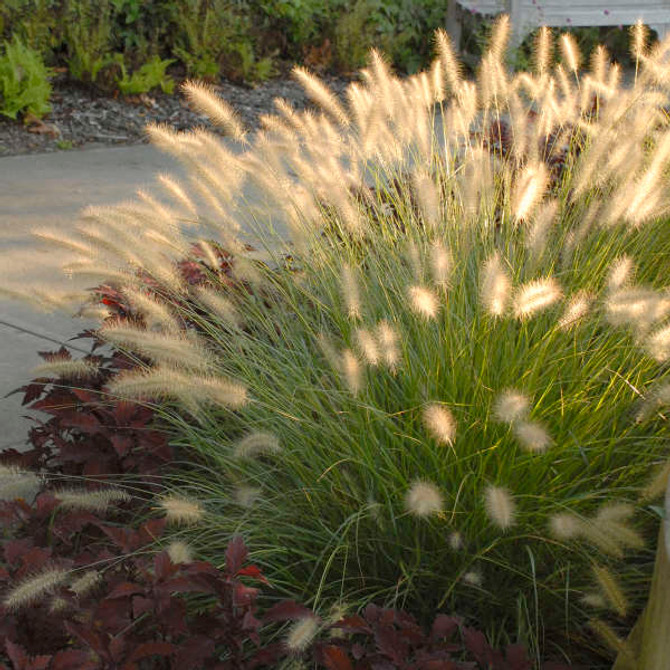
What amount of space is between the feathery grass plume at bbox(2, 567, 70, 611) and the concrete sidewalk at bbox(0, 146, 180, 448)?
4.56ft

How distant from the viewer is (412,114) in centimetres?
296

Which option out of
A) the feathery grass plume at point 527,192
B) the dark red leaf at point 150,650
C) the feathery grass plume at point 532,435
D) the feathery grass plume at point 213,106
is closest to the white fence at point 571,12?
the feathery grass plume at point 213,106

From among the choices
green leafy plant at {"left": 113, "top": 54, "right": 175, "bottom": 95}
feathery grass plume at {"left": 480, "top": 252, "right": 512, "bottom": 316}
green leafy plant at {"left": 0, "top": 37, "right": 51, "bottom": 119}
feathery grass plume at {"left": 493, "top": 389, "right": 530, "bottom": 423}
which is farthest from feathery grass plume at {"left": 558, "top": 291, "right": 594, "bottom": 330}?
green leafy plant at {"left": 113, "top": 54, "right": 175, "bottom": 95}

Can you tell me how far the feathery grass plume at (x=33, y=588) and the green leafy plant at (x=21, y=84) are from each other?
586 cm

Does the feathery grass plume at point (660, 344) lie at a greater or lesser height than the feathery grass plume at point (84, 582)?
greater

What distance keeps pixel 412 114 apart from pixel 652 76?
87 cm

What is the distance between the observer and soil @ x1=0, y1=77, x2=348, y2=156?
23.3 ft

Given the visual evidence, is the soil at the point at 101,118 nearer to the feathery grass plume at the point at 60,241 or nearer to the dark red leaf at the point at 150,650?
the feathery grass plume at the point at 60,241

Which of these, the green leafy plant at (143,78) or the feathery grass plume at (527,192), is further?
the green leafy plant at (143,78)

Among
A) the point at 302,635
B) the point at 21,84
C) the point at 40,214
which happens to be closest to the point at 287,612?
the point at 302,635

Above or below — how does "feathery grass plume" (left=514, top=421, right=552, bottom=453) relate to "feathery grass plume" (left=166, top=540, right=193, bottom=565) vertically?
above

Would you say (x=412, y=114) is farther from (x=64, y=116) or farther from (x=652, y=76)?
(x=64, y=116)

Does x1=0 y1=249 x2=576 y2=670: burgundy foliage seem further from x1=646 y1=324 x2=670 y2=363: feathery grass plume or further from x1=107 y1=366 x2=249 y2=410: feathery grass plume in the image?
x1=646 y1=324 x2=670 y2=363: feathery grass plume

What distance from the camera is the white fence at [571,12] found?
9688 millimetres
